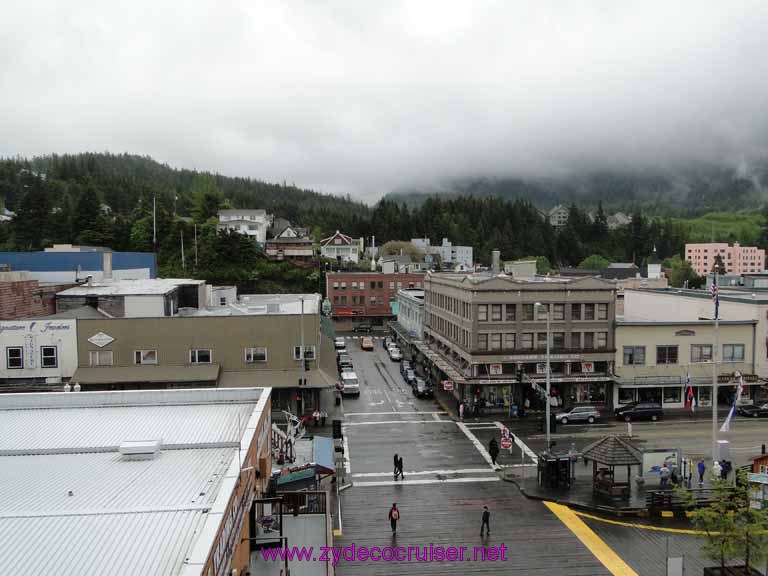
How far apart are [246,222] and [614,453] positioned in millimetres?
115927

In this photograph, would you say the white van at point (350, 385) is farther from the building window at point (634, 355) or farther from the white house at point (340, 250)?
the white house at point (340, 250)

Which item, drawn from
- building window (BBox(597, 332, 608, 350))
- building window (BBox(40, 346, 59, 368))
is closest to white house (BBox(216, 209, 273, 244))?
building window (BBox(40, 346, 59, 368))

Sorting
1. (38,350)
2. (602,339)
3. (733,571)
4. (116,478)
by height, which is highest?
(116,478)

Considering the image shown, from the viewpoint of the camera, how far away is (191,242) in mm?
114625

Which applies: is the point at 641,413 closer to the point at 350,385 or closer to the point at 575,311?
the point at 575,311

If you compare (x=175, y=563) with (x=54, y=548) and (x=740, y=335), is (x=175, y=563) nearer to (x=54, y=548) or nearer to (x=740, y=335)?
(x=54, y=548)

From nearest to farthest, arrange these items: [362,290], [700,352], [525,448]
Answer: [525,448], [700,352], [362,290]

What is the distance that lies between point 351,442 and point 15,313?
84.2 feet

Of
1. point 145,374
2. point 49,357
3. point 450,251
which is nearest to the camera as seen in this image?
point 49,357

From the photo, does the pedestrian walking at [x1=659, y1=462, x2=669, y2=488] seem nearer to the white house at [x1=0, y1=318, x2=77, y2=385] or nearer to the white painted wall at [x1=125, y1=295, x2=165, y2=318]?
the white painted wall at [x1=125, y1=295, x2=165, y2=318]

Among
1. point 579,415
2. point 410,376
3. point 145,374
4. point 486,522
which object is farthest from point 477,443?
point 145,374

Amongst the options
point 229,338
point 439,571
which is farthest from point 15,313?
point 439,571

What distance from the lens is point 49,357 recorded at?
42312mm

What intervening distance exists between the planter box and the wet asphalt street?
3550 millimetres
